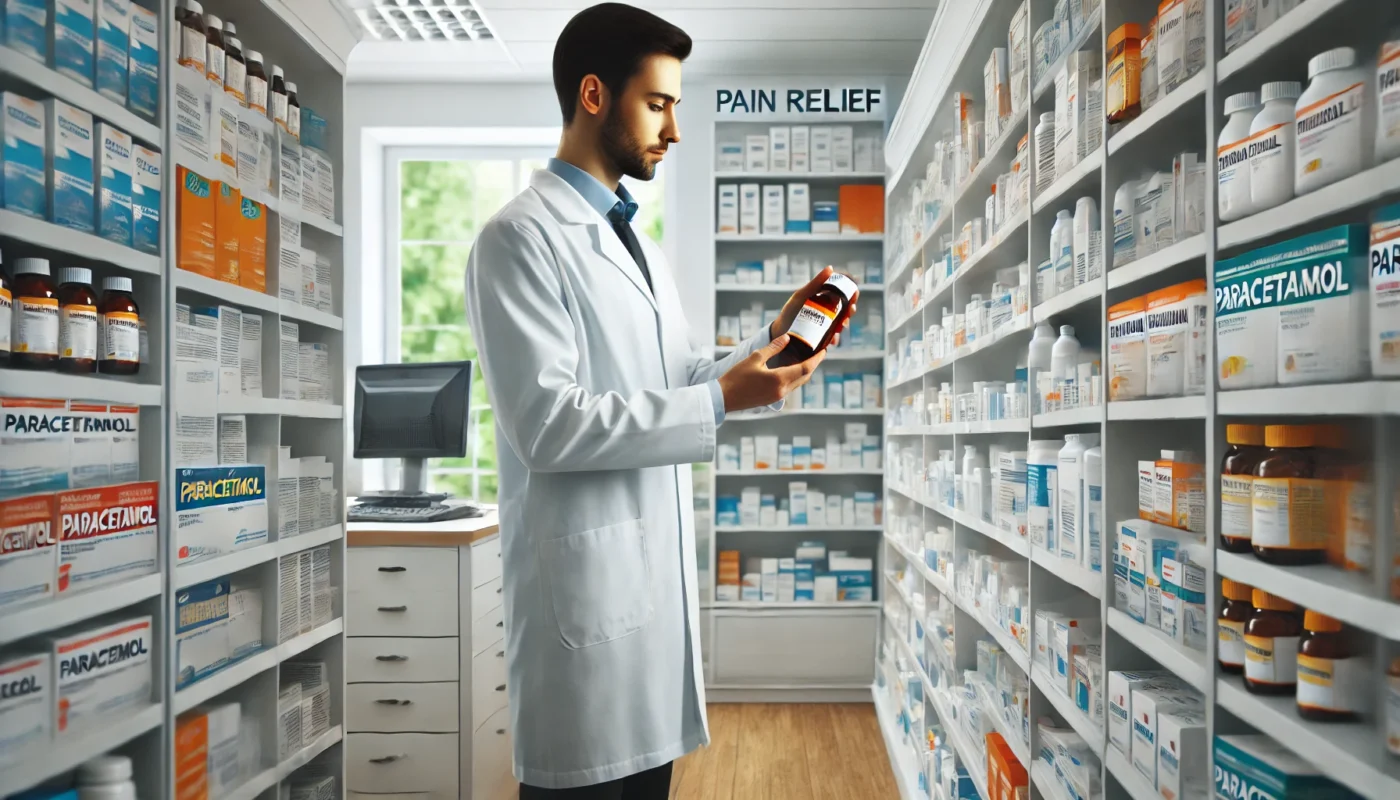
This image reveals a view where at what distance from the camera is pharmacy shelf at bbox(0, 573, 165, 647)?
1.32 metres

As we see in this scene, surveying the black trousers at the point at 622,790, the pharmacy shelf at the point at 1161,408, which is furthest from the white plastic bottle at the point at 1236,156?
the black trousers at the point at 622,790

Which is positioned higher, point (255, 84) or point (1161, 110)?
point (255, 84)

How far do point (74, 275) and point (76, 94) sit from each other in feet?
0.95

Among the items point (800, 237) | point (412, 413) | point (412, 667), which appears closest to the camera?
point (412, 667)

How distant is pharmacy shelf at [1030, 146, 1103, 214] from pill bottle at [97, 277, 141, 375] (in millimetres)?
1718

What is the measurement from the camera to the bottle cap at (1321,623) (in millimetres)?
975

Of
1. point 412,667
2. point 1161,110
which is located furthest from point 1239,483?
point 412,667

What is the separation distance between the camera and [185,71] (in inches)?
69.0

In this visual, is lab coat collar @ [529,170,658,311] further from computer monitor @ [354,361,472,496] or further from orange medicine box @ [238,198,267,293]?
computer monitor @ [354,361,472,496]

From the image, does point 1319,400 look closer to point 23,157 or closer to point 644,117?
point 644,117

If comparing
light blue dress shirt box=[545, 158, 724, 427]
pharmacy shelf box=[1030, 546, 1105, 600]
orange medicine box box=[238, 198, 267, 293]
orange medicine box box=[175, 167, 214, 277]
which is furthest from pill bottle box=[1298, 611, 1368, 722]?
orange medicine box box=[238, 198, 267, 293]

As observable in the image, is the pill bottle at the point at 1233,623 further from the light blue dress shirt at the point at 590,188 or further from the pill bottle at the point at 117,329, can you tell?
the pill bottle at the point at 117,329

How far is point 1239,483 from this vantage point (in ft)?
3.60

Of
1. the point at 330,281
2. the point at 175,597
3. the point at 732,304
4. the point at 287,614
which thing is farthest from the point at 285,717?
the point at 732,304
